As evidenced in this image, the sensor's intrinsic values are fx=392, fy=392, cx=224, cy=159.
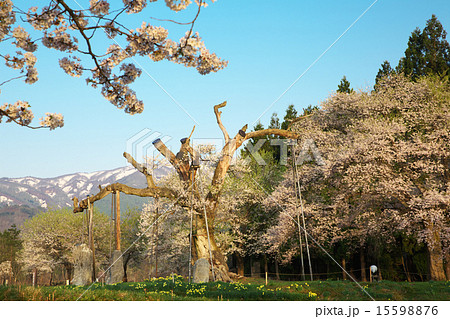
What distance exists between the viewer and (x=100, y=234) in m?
39.2

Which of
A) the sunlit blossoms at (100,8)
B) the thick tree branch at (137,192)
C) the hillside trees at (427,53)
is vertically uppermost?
the hillside trees at (427,53)

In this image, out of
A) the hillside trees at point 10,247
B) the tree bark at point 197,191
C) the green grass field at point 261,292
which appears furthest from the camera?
the hillside trees at point 10,247

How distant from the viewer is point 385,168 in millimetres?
17469

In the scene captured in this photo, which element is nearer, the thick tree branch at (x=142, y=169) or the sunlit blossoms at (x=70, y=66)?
the sunlit blossoms at (x=70, y=66)

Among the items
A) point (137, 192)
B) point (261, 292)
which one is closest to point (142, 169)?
point (137, 192)

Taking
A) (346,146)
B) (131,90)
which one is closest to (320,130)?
(346,146)

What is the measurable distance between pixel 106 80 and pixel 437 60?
1070 inches

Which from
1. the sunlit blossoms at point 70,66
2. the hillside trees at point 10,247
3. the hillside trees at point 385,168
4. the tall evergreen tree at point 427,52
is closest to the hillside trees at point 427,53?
the tall evergreen tree at point 427,52

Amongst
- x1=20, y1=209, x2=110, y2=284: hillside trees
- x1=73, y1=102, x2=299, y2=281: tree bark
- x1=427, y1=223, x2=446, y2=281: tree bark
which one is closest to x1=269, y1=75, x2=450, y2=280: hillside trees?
x1=427, y1=223, x2=446, y2=281: tree bark

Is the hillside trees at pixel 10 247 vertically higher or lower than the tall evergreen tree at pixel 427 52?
lower

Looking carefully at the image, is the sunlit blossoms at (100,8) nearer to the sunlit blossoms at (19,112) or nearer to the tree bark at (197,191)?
the sunlit blossoms at (19,112)

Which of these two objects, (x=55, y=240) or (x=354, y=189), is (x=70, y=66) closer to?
(x=354, y=189)

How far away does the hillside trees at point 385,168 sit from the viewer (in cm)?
1697
